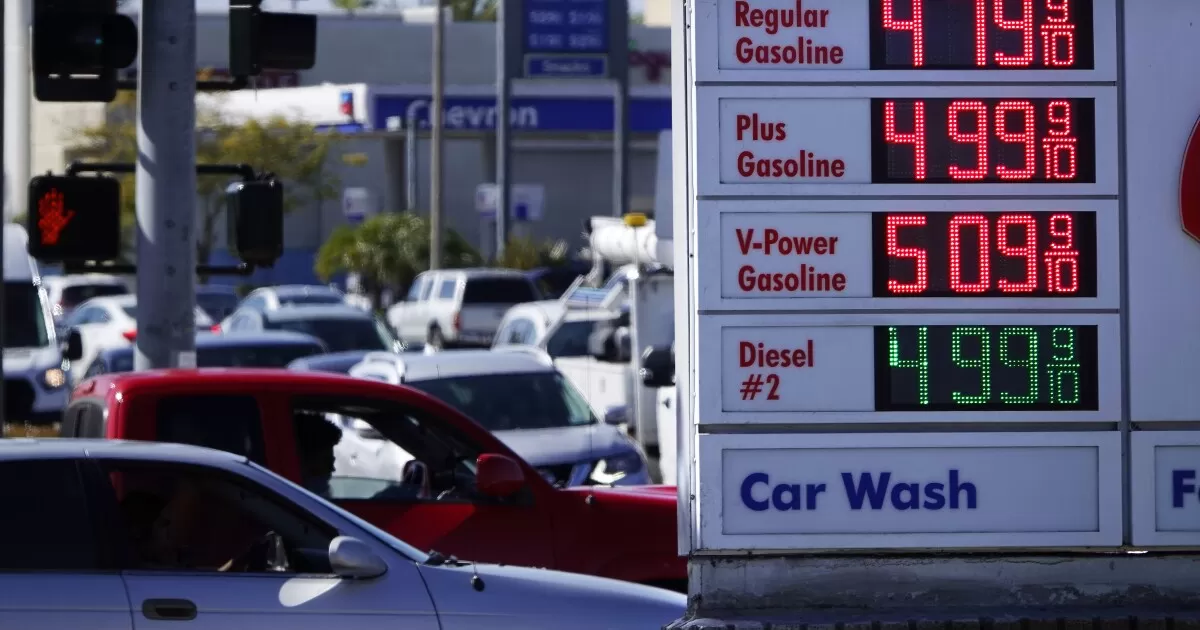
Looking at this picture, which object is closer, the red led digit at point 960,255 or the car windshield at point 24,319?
the red led digit at point 960,255

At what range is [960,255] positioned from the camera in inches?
213

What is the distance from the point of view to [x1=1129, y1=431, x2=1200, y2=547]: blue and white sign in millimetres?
5500

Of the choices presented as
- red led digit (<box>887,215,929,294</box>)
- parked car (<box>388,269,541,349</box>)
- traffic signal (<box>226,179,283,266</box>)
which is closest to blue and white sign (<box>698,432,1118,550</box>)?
red led digit (<box>887,215,929,294</box>)

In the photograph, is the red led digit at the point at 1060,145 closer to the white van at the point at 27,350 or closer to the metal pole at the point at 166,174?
the metal pole at the point at 166,174

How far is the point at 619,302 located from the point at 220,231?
39535mm

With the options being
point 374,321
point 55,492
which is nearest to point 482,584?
point 55,492

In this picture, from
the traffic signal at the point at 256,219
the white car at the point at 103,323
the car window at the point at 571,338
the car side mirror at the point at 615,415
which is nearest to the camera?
the traffic signal at the point at 256,219

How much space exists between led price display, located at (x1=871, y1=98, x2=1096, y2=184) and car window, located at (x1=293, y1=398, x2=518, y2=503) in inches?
159

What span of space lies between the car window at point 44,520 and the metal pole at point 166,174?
175 inches

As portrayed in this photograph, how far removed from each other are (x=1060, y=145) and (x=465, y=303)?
31371 mm

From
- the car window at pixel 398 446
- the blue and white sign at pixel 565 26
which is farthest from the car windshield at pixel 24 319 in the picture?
the blue and white sign at pixel 565 26

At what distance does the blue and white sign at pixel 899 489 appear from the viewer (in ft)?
17.9

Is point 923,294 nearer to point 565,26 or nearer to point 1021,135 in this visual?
point 1021,135

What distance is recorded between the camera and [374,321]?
25.0m
